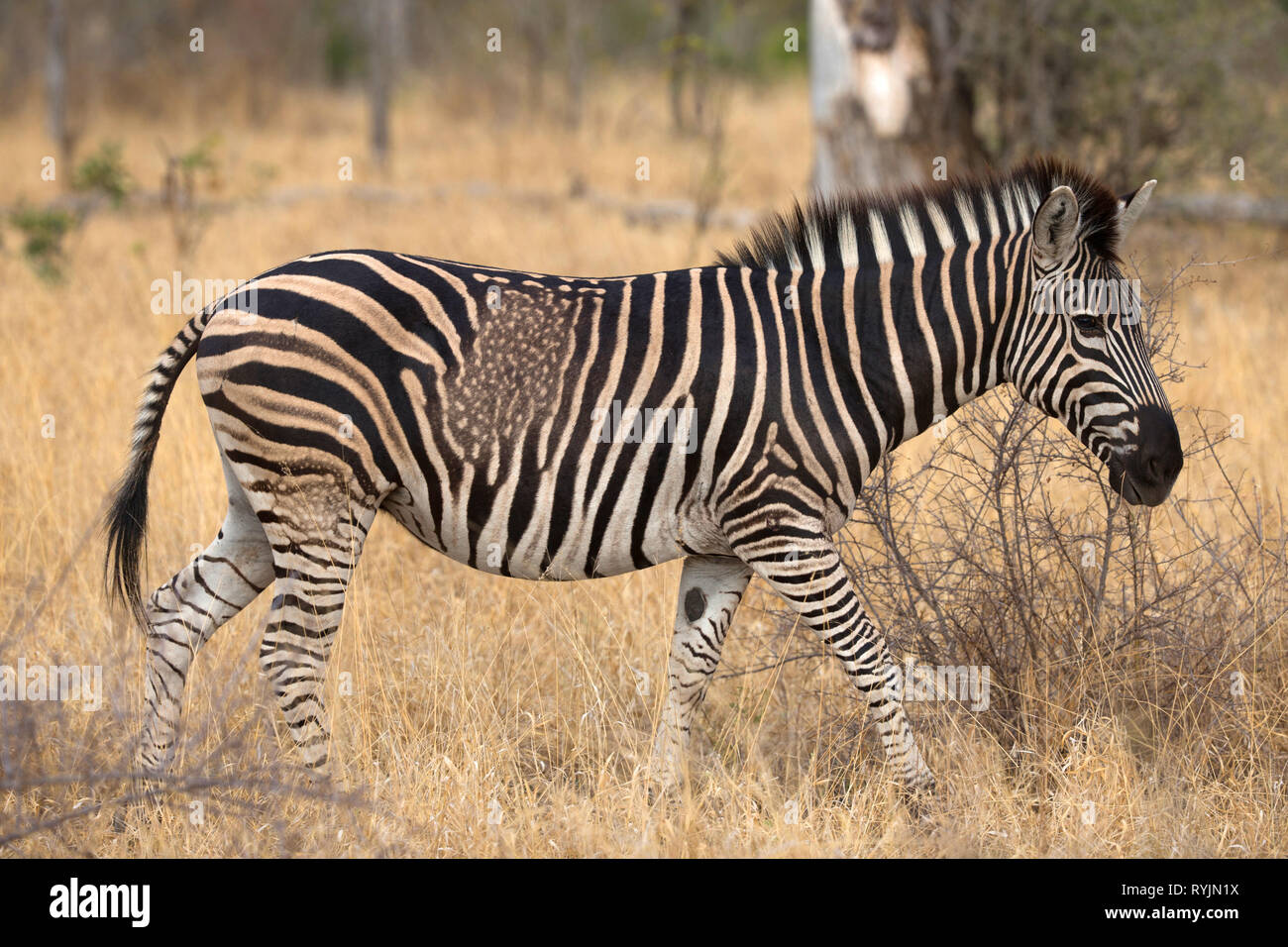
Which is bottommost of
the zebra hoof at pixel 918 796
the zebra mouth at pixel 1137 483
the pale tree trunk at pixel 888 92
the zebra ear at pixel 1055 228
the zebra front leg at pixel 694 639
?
the zebra hoof at pixel 918 796

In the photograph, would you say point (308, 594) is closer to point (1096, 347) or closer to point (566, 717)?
point (566, 717)

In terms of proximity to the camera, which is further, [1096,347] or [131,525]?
[131,525]

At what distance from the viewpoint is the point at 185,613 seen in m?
4.18

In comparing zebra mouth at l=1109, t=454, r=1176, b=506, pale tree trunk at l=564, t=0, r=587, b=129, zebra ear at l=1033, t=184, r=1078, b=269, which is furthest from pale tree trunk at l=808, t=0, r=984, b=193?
pale tree trunk at l=564, t=0, r=587, b=129

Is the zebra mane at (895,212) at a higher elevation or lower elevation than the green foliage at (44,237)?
lower

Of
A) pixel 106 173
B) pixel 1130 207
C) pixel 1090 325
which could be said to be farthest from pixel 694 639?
pixel 106 173

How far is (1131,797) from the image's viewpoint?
13.0ft

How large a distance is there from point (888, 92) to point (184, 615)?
7405 mm

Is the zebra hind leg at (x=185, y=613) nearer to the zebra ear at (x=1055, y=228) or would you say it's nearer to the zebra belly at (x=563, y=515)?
the zebra belly at (x=563, y=515)

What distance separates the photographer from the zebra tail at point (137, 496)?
4.21m

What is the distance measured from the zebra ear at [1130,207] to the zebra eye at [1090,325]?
323 mm

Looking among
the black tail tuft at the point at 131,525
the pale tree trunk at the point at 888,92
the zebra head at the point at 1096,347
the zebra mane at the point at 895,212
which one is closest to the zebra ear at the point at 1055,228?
the zebra head at the point at 1096,347

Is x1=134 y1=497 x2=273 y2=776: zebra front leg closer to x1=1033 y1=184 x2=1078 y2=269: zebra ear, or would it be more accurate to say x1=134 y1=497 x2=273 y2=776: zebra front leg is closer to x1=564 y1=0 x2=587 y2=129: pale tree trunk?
x1=1033 y1=184 x2=1078 y2=269: zebra ear

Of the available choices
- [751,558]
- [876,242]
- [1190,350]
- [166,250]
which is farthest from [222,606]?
[166,250]
